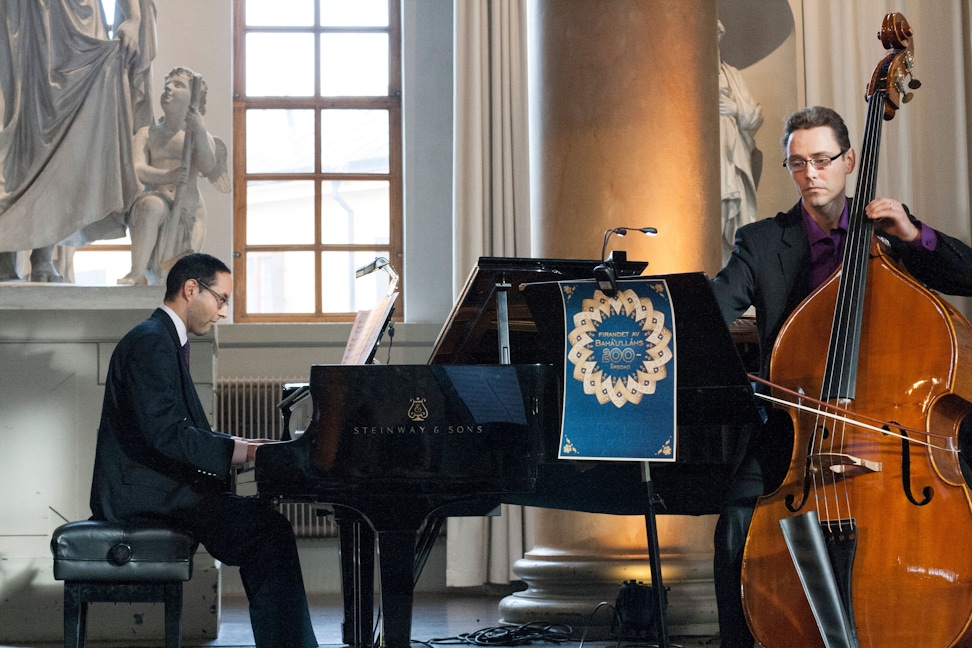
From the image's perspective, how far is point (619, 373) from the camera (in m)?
2.51

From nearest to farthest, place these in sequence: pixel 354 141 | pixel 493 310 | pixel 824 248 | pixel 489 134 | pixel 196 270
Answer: pixel 824 248
pixel 493 310
pixel 196 270
pixel 489 134
pixel 354 141

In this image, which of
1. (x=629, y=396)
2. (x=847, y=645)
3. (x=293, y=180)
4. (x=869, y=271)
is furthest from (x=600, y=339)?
(x=293, y=180)

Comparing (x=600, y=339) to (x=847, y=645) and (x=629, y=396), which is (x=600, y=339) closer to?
(x=629, y=396)

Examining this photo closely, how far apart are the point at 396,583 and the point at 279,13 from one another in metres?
4.53

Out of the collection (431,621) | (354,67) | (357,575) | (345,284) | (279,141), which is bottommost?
(431,621)

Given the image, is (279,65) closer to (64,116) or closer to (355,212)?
(355,212)

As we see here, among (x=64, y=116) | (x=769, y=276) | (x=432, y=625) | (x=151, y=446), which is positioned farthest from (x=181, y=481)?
(x=64, y=116)

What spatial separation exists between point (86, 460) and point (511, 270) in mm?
2444

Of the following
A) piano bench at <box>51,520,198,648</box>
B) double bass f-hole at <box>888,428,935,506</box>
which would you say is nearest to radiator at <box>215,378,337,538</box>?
piano bench at <box>51,520,198,648</box>

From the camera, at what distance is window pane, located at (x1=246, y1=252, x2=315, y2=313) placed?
20.5ft

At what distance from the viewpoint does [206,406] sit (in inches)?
177

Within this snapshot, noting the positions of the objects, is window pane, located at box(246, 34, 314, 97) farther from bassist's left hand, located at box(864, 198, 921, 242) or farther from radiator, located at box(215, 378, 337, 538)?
bassist's left hand, located at box(864, 198, 921, 242)

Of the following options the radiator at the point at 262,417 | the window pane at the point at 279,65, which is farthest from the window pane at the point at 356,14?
the radiator at the point at 262,417

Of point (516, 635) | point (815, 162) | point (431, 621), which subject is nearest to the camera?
point (815, 162)
